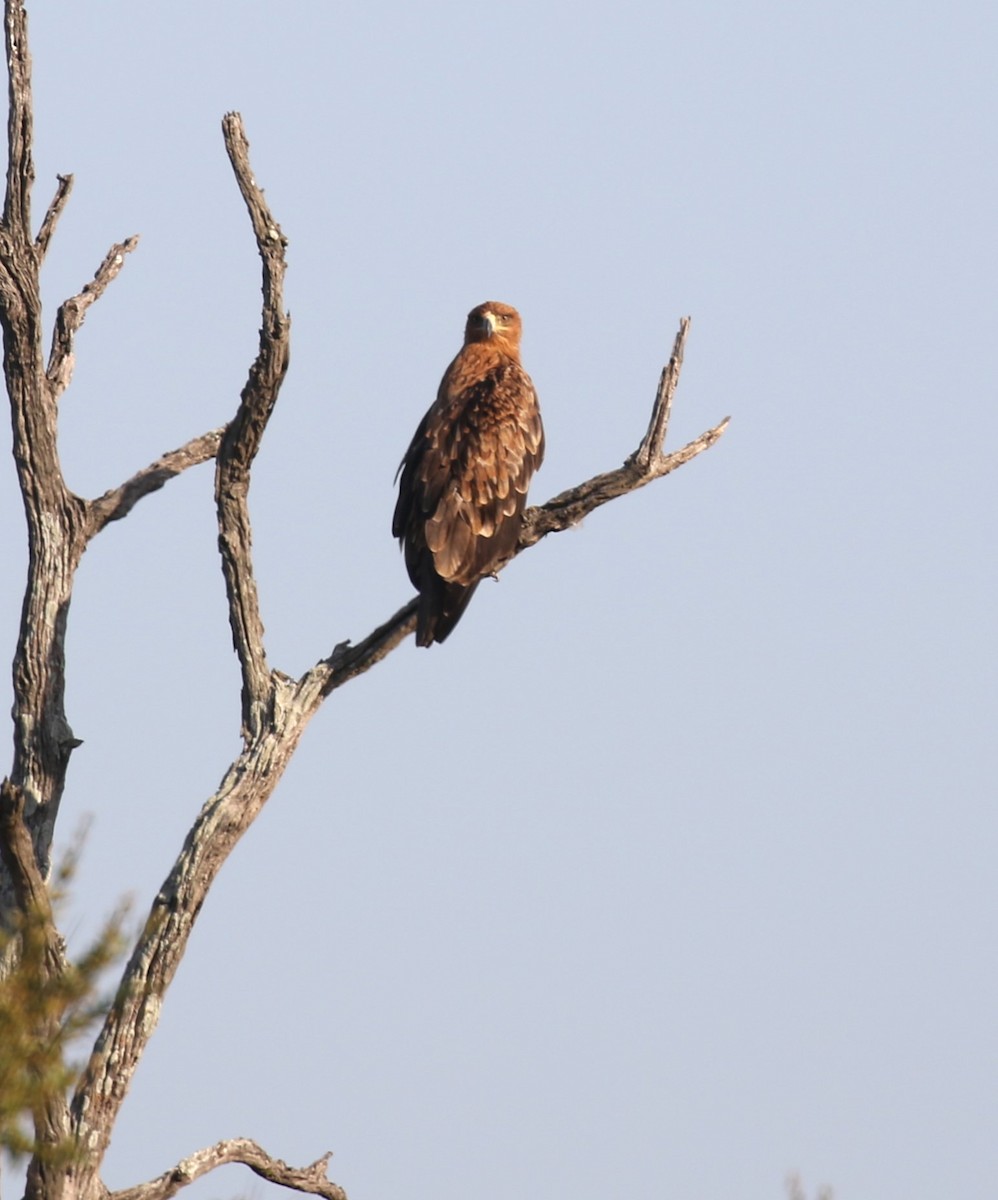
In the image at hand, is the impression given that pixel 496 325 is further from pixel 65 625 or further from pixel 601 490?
pixel 65 625

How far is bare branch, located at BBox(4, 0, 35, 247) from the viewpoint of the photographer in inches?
344

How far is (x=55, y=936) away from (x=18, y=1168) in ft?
4.68

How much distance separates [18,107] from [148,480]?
1675 millimetres

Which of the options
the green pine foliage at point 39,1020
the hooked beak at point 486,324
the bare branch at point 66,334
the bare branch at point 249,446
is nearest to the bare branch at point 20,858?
the green pine foliage at point 39,1020

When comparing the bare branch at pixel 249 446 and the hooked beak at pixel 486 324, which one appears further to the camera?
the hooked beak at pixel 486 324

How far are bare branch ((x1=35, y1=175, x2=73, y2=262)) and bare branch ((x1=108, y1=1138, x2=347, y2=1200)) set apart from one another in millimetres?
3507

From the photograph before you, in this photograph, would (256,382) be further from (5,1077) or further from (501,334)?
(501,334)

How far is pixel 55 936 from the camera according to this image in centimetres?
776

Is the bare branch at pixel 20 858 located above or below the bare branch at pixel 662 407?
below

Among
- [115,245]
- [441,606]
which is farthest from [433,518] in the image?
[115,245]

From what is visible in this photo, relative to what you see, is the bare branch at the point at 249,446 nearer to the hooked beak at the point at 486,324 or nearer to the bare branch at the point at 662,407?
the bare branch at the point at 662,407

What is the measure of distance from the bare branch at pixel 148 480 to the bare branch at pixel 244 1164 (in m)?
2.47

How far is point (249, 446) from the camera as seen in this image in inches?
338

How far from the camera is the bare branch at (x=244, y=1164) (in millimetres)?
8492
